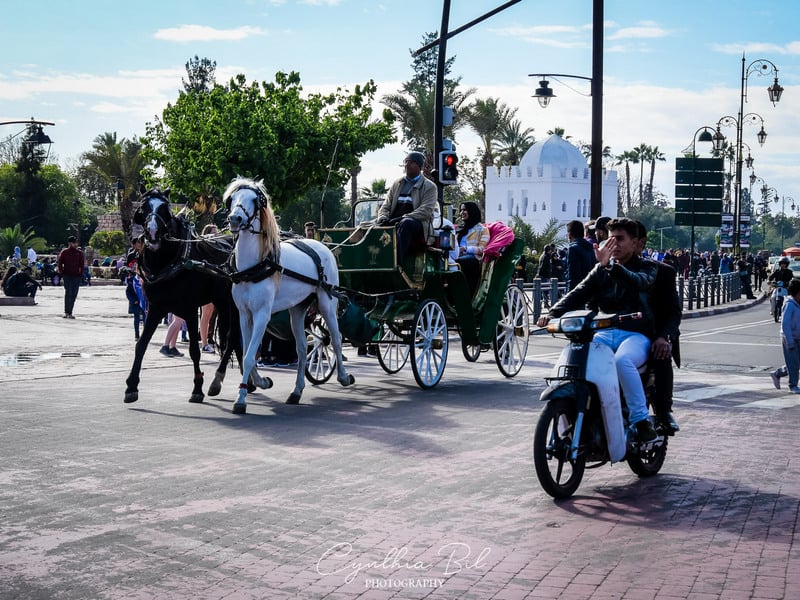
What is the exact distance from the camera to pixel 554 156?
9094 cm

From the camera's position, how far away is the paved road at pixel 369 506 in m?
5.02

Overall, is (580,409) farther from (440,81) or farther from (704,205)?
(704,205)

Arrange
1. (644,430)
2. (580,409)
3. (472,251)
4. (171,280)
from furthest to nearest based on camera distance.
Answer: (472,251) → (171,280) → (644,430) → (580,409)

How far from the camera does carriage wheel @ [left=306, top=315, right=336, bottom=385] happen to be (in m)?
12.5

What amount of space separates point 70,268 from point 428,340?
14.9 m

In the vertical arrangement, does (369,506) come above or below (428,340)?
below

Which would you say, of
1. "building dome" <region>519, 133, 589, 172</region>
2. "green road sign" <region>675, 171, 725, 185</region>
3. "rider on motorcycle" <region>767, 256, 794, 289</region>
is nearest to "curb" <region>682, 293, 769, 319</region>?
"green road sign" <region>675, 171, 725, 185</region>

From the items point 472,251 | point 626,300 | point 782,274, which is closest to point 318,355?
point 472,251

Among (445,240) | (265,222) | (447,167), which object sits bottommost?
(445,240)

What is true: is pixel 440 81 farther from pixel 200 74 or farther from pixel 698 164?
pixel 200 74

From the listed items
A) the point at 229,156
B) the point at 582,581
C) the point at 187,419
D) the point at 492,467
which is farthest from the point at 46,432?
the point at 229,156

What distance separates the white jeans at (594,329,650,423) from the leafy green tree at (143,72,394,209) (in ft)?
111

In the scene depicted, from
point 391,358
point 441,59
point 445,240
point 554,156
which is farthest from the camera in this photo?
point 554,156

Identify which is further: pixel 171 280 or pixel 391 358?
pixel 391 358
